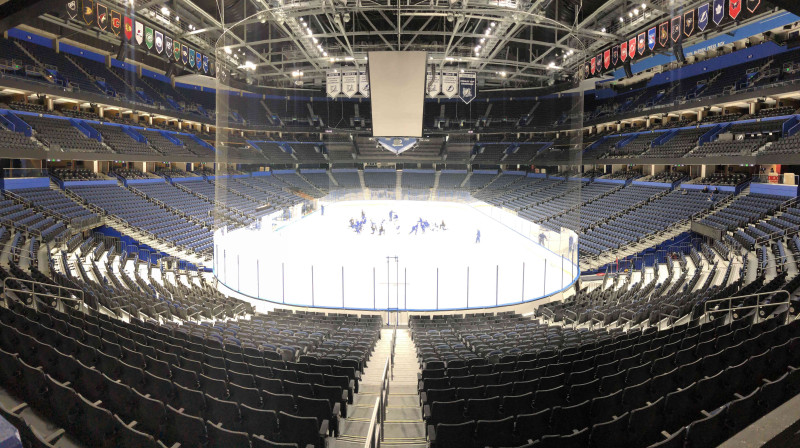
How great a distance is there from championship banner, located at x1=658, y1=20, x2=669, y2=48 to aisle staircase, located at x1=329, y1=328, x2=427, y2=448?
17.9 metres

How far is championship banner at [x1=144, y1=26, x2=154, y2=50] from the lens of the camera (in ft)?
60.3

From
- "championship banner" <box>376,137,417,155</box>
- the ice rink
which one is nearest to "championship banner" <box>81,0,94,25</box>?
the ice rink

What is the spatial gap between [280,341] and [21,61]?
28464 mm

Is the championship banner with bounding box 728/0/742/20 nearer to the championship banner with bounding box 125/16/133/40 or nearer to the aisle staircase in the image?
the aisle staircase

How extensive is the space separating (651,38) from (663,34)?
801 millimetres

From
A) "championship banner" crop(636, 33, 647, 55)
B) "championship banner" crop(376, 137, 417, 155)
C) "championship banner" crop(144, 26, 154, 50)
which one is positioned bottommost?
"championship banner" crop(376, 137, 417, 155)

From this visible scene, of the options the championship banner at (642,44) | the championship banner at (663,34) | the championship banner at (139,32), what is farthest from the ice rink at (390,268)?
the championship banner at (642,44)

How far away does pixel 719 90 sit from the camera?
30.0 m

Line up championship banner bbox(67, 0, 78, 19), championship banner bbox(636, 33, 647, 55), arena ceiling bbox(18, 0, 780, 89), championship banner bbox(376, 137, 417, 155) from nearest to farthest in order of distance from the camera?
1. championship banner bbox(67, 0, 78, 19)
2. arena ceiling bbox(18, 0, 780, 89)
3. championship banner bbox(636, 33, 647, 55)
4. championship banner bbox(376, 137, 417, 155)

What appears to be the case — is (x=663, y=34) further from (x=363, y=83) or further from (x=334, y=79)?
(x=334, y=79)

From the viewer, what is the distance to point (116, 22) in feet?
54.4

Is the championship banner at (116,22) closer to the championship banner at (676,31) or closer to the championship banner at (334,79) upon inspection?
the championship banner at (334,79)

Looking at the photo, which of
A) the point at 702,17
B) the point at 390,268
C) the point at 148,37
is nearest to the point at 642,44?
the point at 702,17

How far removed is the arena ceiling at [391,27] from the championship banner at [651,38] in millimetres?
1579
